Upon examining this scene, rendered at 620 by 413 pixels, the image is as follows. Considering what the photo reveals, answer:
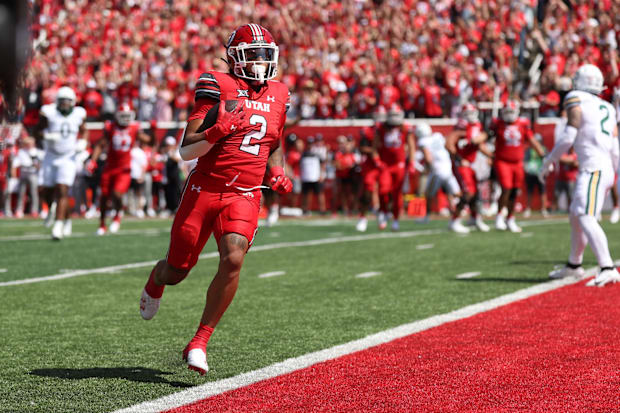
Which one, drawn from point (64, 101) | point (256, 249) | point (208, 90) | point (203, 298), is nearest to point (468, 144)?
point (256, 249)

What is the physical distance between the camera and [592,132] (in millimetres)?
7441

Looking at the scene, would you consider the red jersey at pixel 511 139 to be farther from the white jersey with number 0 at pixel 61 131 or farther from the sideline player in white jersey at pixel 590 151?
the sideline player in white jersey at pixel 590 151

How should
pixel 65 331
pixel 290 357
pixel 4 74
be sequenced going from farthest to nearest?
1. pixel 65 331
2. pixel 290 357
3. pixel 4 74

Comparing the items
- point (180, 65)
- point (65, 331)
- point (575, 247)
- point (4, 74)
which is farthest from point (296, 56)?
point (4, 74)

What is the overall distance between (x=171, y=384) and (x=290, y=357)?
2.66 feet

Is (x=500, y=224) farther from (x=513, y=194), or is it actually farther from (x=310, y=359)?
(x=310, y=359)

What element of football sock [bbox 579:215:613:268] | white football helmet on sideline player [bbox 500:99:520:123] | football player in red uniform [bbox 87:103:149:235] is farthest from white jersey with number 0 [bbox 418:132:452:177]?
football sock [bbox 579:215:613:268]

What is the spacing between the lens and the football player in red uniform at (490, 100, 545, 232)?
552 inches

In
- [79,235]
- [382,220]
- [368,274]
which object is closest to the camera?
[368,274]

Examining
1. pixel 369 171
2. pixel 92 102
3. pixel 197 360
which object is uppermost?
pixel 92 102

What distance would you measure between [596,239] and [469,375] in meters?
3.69

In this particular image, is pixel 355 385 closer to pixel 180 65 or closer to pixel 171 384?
pixel 171 384

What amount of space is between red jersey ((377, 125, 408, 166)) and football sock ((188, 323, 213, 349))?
1133cm

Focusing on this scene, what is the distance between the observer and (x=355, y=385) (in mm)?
3836
